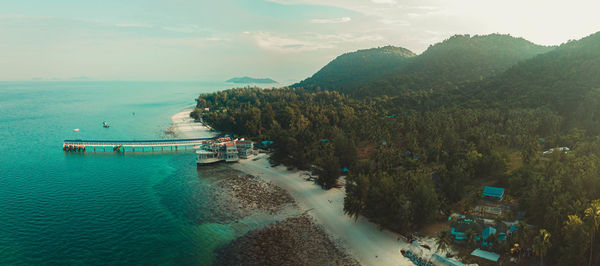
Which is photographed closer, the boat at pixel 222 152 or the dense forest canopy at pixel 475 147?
the dense forest canopy at pixel 475 147

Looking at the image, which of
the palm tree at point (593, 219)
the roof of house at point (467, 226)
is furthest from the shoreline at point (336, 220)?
the palm tree at point (593, 219)

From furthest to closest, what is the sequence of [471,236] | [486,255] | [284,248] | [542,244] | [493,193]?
1. [493,193]
2. [284,248]
3. [471,236]
4. [486,255]
5. [542,244]

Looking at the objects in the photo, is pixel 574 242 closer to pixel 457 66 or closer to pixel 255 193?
pixel 255 193

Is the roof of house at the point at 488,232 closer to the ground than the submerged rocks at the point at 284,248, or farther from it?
farther from it

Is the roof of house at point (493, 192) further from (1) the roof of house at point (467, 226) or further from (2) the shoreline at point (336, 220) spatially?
(2) the shoreline at point (336, 220)

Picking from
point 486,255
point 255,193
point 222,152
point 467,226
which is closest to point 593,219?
point 486,255

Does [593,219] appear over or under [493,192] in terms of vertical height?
over

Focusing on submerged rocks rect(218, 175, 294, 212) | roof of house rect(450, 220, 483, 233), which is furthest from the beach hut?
submerged rocks rect(218, 175, 294, 212)

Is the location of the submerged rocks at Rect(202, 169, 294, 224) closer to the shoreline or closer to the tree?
the shoreline
